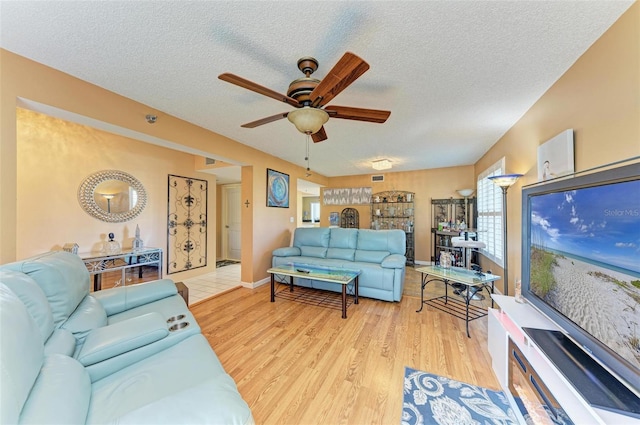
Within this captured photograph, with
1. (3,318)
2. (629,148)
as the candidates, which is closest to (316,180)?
(629,148)

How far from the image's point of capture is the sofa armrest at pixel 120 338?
1.21 meters

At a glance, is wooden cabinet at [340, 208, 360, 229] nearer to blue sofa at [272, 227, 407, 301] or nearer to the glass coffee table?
blue sofa at [272, 227, 407, 301]

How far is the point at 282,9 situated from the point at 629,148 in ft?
6.87

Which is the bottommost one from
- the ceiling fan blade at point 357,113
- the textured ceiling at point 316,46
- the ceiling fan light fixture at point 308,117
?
the ceiling fan light fixture at point 308,117

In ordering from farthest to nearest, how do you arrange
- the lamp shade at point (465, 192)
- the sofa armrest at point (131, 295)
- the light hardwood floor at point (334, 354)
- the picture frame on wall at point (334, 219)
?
1. the picture frame on wall at point (334, 219)
2. the lamp shade at point (465, 192)
3. the sofa armrest at point (131, 295)
4. the light hardwood floor at point (334, 354)

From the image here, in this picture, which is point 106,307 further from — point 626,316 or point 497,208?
point 497,208

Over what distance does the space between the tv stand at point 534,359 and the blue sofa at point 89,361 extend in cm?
135

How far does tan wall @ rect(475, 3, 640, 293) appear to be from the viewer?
4.19 ft

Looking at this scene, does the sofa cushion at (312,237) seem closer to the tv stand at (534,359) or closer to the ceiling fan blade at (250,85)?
the tv stand at (534,359)

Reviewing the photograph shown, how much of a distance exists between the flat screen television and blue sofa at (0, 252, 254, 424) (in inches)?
62.9

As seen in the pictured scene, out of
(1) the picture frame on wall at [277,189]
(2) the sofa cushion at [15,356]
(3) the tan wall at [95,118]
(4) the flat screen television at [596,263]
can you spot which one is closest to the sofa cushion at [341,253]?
(3) the tan wall at [95,118]

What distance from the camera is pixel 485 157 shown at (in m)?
4.35

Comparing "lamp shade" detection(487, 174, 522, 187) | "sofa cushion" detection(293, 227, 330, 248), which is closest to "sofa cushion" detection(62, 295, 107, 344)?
"sofa cushion" detection(293, 227, 330, 248)

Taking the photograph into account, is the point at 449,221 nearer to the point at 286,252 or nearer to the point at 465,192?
the point at 465,192
